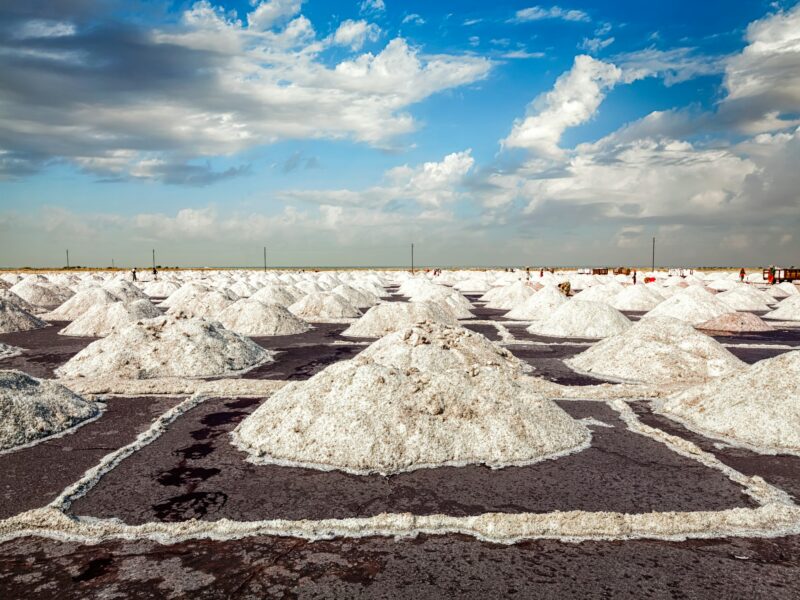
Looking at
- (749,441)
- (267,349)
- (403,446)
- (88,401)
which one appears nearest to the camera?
(403,446)

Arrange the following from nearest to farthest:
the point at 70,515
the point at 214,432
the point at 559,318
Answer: the point at 70,515
the point at 214,432
the point at 559,318

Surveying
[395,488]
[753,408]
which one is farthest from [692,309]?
[395,488]

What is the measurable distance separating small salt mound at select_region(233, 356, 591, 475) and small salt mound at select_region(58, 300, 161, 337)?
15909mm

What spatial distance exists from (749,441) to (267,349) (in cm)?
1444

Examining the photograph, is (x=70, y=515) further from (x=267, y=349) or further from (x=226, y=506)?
(x=267, y=349)

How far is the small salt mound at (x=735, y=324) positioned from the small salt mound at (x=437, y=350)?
14929 millimetres

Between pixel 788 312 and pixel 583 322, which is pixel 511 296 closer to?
pixel 583 322

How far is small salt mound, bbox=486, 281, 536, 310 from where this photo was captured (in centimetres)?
3628

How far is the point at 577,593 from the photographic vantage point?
4727mm

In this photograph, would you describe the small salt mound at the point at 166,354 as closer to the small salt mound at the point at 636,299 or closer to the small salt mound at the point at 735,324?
the small salt mound at the point at 735,324

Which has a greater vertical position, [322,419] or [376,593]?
[322,419]

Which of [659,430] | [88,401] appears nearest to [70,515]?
[88,401]

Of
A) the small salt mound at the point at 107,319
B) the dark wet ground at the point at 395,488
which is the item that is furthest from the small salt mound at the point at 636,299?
the dark wet ground at the point at 395,488

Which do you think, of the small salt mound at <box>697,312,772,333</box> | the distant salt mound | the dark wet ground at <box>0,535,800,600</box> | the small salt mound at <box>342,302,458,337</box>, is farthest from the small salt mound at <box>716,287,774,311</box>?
the dark wet ground at <box>0,535,800,600</box>
